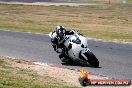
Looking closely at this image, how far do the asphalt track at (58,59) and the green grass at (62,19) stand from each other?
791 centimetres

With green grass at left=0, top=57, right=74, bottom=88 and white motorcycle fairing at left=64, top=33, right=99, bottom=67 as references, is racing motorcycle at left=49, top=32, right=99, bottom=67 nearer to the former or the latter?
white motorcycle fairing at left=64, top=33, right=99, bottom=67

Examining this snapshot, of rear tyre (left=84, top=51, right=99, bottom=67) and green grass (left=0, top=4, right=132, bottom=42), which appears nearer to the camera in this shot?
rear tyre (left=84, top=51, right=99, bottom=67)

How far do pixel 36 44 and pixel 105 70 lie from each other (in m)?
7.32

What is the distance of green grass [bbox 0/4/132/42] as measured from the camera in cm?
3253

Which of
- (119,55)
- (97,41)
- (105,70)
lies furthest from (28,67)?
(97,41)

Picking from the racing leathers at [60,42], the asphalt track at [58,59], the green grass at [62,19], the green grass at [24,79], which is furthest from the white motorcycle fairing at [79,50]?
the green grass at [62,19]

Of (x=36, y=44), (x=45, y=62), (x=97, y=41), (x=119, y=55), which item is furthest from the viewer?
(x=97, y=41)

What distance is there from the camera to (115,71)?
14.0m

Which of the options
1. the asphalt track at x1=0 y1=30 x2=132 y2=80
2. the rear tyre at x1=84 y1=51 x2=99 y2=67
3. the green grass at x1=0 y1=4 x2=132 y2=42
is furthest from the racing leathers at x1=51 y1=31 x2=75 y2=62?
the green grass at x1=0 y1=4 x2=132 y2=42

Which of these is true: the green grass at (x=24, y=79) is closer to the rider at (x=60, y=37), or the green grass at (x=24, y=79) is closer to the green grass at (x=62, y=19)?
the rider at (x=60, y=37)

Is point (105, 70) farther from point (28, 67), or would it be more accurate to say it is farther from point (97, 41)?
point (97, 41)

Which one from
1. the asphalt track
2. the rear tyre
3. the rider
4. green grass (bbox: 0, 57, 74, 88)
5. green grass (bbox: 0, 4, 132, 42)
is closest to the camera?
green grass (bbox: 0, 57, 74, 88)

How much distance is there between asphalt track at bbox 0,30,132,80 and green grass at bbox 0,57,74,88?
2.23 m

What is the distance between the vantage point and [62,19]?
39812 millimetres
